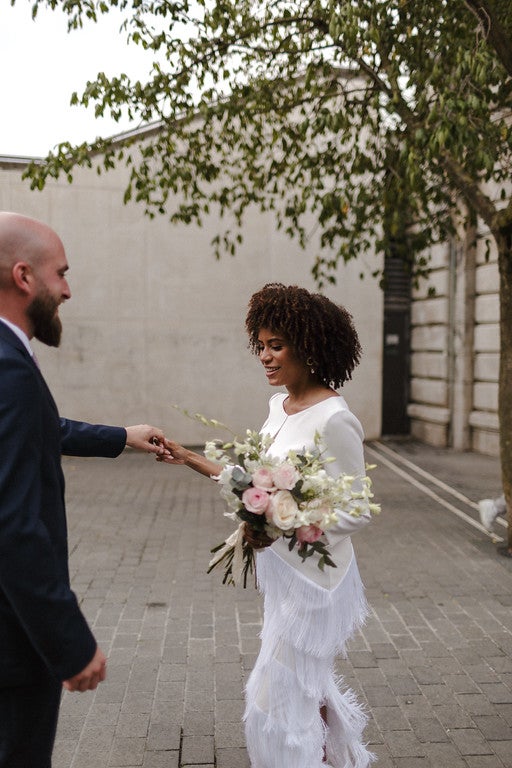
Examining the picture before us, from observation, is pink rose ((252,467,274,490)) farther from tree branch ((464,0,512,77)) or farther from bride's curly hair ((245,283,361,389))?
tree branch ((464,0,512,77))

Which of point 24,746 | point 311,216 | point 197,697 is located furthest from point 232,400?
point 24,746

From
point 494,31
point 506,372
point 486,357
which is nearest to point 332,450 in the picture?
point 506,372

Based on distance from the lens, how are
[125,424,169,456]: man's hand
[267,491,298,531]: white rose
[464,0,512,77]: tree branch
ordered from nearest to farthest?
[267,491,298,531]: white rose
[125,424,169,456]: man's hand
[464,0,512,77]: tree branch

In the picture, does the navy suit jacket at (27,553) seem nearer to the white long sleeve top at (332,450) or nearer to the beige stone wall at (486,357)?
the white long sleeve top at (332,450)

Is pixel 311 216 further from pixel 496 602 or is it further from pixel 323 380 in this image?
pixel 323 380

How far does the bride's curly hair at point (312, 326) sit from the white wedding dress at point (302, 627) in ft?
0.60

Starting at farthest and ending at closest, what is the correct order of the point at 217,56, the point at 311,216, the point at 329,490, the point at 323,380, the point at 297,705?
the point at 311,216
the point at 217,56
the point at 323,380
the point at 297,705
the point at 329,490

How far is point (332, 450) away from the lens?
109 inches

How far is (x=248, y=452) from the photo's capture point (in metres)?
2.54

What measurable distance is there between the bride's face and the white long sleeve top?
15cm

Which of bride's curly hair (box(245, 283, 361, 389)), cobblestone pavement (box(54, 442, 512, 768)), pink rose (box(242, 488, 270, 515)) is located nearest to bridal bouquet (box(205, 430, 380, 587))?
pink rose (box(242, 488, 270, 515))

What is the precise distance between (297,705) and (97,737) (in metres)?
1.35

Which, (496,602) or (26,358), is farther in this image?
(496,602)

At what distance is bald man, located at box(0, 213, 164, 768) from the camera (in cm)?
172
